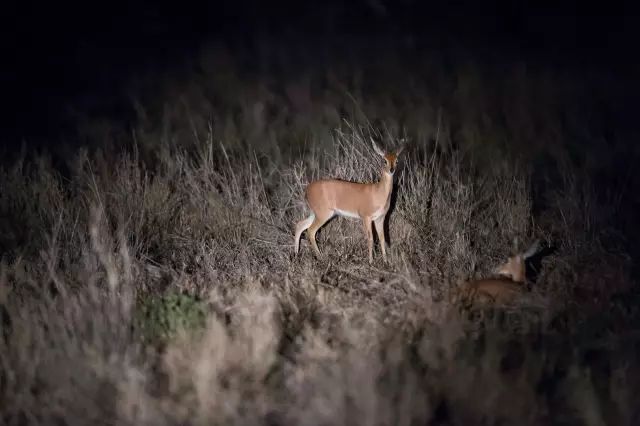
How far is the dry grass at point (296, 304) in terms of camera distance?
5.30 m

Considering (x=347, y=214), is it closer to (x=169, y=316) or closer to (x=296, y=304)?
(x=296, y=304)

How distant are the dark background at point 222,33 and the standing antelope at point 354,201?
9480 millimetres

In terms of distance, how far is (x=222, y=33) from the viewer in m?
23.6

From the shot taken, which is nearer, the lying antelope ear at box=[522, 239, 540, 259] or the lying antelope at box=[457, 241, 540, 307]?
the lying antelope at box=[457, 241, 540, 307]

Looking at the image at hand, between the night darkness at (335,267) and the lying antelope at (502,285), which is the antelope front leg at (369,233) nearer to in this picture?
the night darkness at (335,267)

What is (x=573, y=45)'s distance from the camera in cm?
1969

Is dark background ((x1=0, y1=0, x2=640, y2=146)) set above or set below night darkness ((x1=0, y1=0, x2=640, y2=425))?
above

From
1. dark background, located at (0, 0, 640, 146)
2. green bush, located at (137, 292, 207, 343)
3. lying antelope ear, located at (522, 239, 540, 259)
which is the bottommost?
green bush, located at (137, 292, 207, 343)

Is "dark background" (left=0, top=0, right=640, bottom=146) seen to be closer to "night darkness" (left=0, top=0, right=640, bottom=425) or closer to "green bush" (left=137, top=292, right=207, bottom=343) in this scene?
"night darkness" (left=0, top=0, right=640, bottom=425)

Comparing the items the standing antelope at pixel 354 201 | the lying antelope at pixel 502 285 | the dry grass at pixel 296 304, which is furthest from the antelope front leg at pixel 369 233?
the lying antelope at pixel 502 285

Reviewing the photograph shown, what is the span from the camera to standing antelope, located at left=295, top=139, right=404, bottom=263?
7.70 m

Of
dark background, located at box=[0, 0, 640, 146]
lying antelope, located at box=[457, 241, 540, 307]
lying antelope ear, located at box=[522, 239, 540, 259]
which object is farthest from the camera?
dark background, located at box=[0, 0, 640, 146]

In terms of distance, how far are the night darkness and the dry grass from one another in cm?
2

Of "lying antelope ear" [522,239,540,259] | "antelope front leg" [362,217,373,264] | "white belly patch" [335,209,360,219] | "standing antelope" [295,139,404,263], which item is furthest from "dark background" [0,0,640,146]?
"lying antelope ear" [522,239,540,259]
